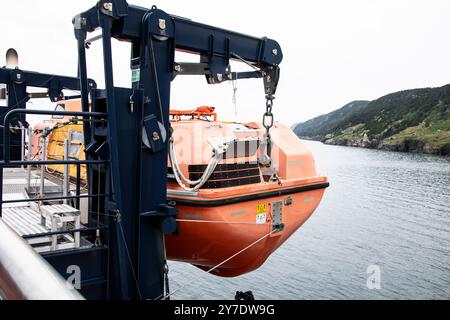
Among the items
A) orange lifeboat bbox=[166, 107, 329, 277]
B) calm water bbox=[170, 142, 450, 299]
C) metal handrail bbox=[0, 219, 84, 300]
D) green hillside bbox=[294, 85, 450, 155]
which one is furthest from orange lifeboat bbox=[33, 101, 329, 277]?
green hillside bbox=[294, 85, 450, 155]

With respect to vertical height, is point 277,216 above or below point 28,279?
below

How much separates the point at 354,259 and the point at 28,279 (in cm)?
1440

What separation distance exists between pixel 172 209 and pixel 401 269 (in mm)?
11479


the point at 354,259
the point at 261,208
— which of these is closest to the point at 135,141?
the point at 261,208

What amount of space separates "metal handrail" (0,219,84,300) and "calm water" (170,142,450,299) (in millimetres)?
9890

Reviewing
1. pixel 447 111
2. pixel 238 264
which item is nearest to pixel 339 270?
pixel 238 264

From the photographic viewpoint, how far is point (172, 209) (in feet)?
14.1

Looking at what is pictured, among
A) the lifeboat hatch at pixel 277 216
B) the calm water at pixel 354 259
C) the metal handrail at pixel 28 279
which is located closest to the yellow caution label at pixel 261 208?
the lifeboat hatch at pixel 277 216

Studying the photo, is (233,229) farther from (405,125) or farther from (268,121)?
(405,125)

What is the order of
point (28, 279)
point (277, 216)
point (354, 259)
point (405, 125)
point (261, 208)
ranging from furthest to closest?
point (405, 125), point (354, 259), point (277, 216), point (261, 208), point (28, 279)

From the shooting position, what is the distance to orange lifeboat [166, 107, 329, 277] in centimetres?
480

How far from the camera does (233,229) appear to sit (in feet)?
16.2

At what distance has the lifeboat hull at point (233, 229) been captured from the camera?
15.7ft

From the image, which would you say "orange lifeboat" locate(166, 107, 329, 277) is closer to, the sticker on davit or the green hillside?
the sticker on davit
